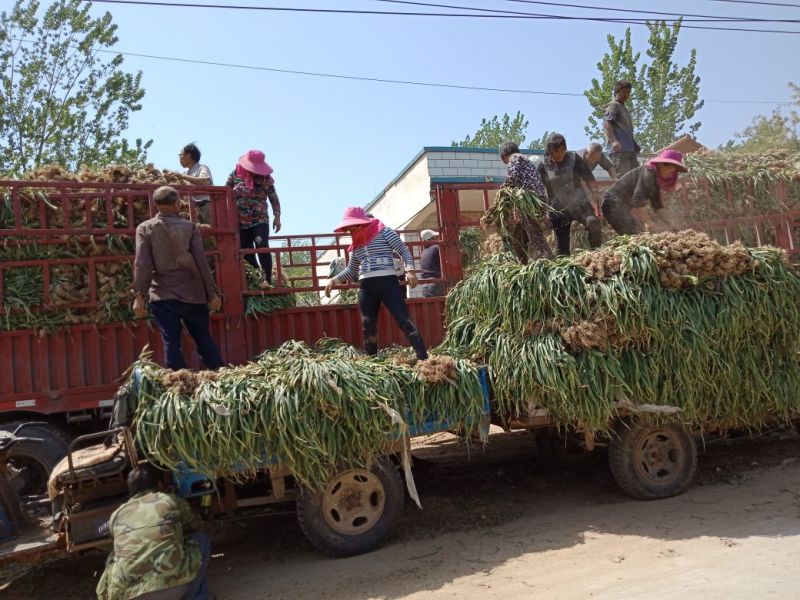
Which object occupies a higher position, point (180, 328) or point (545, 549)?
point (180, 328)

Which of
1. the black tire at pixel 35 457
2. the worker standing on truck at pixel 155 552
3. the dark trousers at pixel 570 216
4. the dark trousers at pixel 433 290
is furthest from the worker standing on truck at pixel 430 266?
the black tire at pixel 35 457

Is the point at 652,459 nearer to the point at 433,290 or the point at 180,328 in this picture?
the point at 433,290

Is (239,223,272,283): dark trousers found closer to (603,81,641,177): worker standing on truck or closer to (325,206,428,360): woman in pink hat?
(325,206,428,360): woman in pink hat

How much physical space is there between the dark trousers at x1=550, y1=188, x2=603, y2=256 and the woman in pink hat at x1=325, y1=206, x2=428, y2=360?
2.00m

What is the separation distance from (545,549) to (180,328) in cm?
340

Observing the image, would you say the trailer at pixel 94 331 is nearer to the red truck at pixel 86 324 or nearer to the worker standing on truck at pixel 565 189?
the red truck at pixel 86 324

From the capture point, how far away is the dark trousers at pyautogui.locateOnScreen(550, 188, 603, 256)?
22.1 feet

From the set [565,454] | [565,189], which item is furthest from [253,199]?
[565,454]

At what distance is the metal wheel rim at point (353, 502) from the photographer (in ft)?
15.2

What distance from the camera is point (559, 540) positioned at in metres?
4.77

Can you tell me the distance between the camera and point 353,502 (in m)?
4.73

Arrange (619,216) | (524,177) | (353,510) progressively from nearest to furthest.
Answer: (353,510) → (524,177) → (619,216)

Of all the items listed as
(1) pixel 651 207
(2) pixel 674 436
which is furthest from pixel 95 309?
(1) pixel 651 207

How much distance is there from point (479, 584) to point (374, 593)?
694 millimetres
